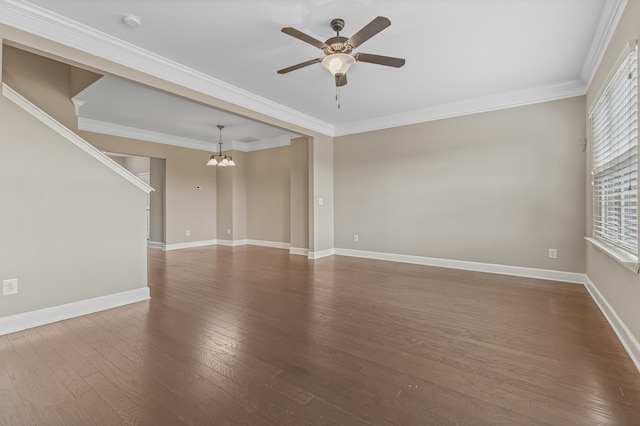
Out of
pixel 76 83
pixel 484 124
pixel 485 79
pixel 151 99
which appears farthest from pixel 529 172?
pixel 76 83

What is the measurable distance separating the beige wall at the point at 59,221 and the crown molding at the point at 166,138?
3.80m

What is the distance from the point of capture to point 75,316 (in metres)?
2.80

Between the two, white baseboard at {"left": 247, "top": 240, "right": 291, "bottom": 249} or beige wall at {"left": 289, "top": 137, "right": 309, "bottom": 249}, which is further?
white baseboard at {"left": 247, "top": 240, "right": 291, "bottom": 249}

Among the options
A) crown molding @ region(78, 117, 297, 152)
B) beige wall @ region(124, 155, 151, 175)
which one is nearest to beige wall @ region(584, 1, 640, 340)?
crown molding @ region(78, 117, 297, 152)

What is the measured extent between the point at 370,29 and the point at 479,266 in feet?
13.0

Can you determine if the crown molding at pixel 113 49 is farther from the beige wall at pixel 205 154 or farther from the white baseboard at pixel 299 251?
the white baseboard at pixel 299 251

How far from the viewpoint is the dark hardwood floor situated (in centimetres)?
152

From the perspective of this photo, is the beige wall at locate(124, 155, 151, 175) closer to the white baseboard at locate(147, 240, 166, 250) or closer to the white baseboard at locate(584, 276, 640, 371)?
the white baseboard at locate(147, 240, 166, 250)

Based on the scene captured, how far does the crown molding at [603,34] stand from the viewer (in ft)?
7.75

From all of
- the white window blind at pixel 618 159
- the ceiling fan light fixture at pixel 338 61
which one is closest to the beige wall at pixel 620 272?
the white window blind at pixel 618 159

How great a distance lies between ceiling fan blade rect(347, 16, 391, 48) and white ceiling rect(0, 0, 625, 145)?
0.33 metres

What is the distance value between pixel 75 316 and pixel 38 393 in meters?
1.36

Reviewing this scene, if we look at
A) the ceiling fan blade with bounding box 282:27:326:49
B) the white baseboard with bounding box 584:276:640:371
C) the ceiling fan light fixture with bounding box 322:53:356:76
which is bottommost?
the white baseboard with bounding box 584:276:640:371

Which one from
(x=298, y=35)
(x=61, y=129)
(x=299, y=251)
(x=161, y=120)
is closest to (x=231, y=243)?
(x=299, y=251)
